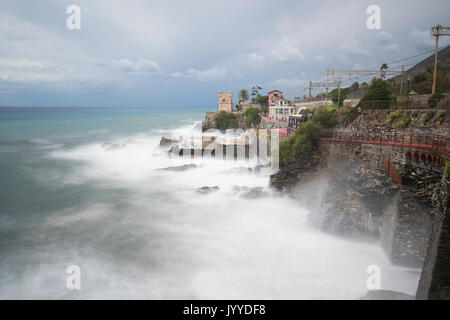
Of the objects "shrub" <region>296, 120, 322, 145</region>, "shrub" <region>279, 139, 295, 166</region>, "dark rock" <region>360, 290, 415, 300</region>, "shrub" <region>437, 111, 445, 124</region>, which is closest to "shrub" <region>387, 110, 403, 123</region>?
"shrub" <region>437, 111, 445, 124</region>

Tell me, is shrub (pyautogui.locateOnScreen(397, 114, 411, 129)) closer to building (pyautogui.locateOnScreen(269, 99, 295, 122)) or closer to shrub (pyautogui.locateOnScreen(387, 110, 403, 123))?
shrub (pyautogui.locateOnScreen(387, 110, 403, 123))

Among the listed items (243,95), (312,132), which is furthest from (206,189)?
(243,95)

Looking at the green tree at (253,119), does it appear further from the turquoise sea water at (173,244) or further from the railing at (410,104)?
the railing at (410,104)

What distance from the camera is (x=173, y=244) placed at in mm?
16219

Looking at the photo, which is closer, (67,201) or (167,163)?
(67,201)

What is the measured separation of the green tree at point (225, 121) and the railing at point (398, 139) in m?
34.2

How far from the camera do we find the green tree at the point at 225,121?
58.4 meters

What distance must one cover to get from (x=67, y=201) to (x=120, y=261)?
11037mm

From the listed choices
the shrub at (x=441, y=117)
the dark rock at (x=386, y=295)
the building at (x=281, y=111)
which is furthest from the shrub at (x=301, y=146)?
the building at (x=281, y=111)
